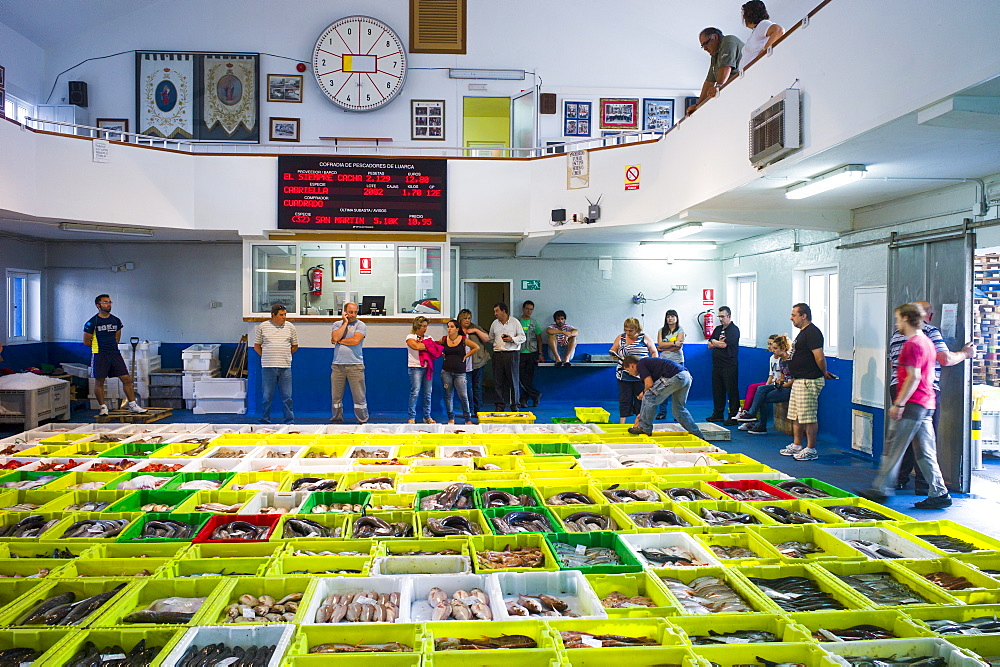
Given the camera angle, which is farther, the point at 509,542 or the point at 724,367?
the point at 724,367

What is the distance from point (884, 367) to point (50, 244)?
508 inches

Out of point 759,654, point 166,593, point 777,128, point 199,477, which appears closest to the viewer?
point 759,654

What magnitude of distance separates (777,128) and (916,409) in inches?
101

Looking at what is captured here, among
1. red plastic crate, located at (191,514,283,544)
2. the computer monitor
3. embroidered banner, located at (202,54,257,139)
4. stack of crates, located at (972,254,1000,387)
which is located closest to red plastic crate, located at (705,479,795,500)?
red plastic crate, located at (191,514,283,544)

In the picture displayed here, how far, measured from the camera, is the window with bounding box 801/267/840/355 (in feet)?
28.9

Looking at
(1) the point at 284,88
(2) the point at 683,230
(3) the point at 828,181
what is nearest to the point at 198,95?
(1) the point at 284,88

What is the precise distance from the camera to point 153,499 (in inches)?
173

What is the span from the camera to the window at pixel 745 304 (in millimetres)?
11336

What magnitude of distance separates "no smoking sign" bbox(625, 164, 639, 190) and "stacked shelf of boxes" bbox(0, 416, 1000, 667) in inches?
180

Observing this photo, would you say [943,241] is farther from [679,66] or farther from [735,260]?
[679,66]

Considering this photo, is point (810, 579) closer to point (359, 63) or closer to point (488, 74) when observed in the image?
point (488, 74)

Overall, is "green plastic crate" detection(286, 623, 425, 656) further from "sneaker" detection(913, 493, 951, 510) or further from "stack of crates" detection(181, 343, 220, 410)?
"stack of crates" detection(181, 343, 220, 410)

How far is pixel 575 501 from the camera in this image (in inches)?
170

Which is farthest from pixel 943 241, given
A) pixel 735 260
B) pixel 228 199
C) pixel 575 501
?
pixel 228 199
